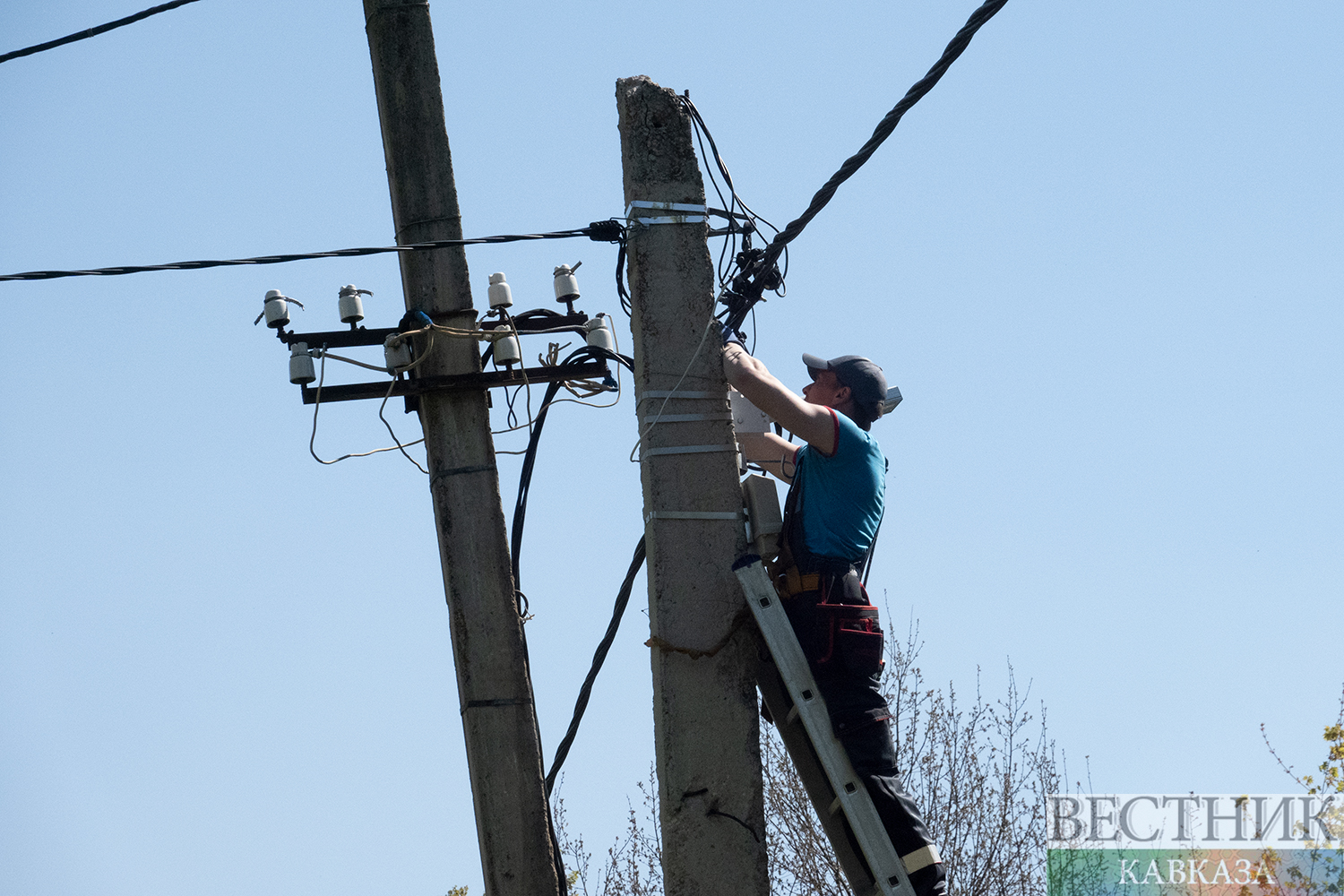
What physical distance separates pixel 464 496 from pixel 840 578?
163 cm

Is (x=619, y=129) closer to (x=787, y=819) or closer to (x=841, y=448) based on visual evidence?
(x=841, y=448)

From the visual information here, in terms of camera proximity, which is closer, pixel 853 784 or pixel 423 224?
pixel 853 784

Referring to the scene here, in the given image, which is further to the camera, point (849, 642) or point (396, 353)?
point (396, 353)

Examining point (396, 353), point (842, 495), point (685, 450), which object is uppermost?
point (396, 353)

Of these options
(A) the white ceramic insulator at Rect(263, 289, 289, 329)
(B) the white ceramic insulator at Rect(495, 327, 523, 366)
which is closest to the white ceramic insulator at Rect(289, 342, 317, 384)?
(A) the white ceramic insulator at Rect(263, 289, 289, 329)

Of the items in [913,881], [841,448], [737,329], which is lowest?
[913,881]

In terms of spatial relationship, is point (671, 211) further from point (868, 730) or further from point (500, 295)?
point (868, 730)

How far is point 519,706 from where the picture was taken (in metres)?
5.69

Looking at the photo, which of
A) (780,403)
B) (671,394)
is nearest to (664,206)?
(671,394)

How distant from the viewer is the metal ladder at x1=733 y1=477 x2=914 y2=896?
15.2 feet

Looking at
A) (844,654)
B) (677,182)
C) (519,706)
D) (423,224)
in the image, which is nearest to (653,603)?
(844,654)

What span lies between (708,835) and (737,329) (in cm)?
180

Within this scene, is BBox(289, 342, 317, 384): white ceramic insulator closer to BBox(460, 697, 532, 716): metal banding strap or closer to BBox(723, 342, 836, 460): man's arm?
BBox(460, 697, 532, 716): metal banding strap

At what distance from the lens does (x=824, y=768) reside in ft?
15.5
